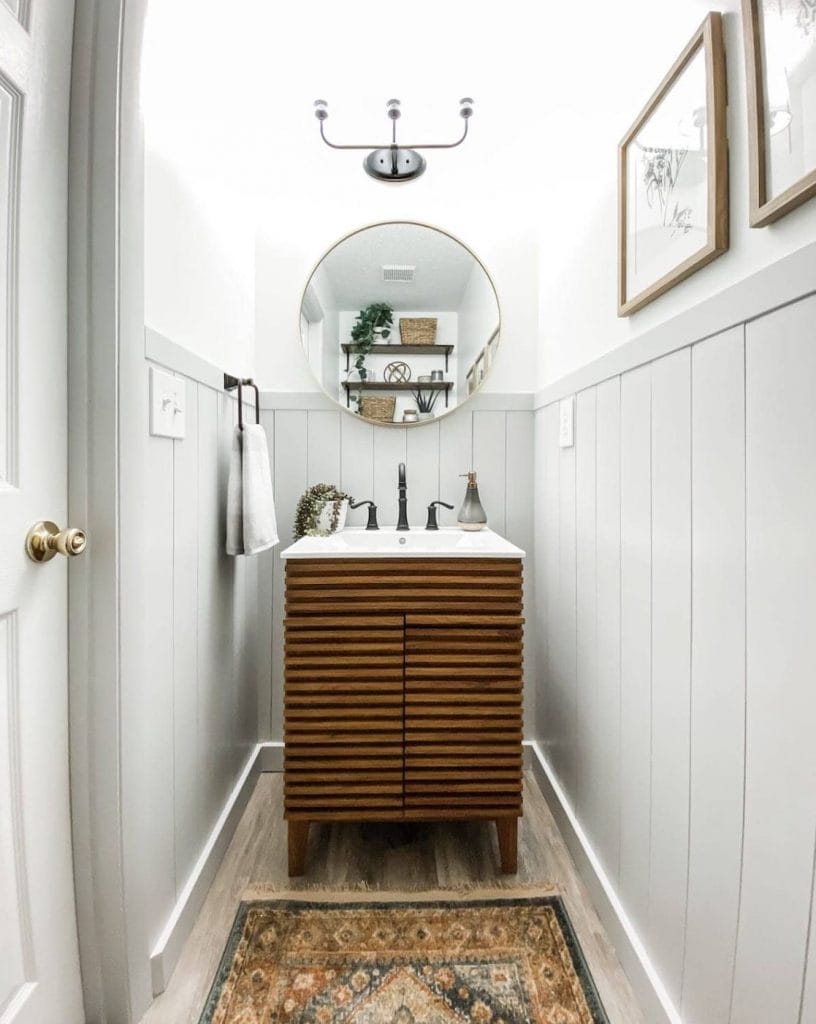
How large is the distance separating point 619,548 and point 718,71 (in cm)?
88

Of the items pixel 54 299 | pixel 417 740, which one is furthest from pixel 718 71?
pixel 417 740

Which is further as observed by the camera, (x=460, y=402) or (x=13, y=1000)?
(x=460, y=402)

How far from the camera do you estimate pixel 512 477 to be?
2.06 metres

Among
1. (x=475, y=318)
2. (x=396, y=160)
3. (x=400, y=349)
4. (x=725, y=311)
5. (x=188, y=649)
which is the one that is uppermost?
(x=396, y=160)

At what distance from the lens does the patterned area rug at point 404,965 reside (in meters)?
1.11

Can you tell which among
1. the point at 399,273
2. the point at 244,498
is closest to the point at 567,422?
the point at 399,273

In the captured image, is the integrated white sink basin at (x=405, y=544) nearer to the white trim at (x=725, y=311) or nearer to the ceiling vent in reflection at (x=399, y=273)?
the white trim at (x=725, y=311)

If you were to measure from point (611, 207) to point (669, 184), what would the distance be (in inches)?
13.6

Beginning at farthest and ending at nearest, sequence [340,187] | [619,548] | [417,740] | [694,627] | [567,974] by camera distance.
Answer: [340,187]
[417,740]
[619,548]
[567,974]
[694,627]

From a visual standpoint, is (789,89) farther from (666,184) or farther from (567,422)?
(567,422)

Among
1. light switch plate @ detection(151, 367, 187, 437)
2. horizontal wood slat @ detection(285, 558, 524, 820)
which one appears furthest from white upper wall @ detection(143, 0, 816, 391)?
horizontal wood slat @ detection(285, 558, 524, 820)

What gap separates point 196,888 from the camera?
1342 millimetres

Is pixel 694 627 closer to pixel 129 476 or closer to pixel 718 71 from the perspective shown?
pixel 718 71

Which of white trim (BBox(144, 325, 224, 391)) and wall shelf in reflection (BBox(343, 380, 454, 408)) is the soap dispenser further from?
white trim (BBox(144, 325, 224, 391))
